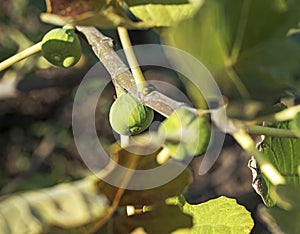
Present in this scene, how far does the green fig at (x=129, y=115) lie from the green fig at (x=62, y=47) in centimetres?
12

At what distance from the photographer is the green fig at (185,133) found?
2.04 feet

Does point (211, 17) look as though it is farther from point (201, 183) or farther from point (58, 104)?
point (58, 104)

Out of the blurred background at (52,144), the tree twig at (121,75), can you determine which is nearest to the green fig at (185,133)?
the tree twig at (121,75)

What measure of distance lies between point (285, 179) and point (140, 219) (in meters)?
0.15

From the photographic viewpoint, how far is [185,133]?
64 centimetres

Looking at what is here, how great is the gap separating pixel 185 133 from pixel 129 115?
0.10 metres

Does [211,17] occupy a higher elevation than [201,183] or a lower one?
higher

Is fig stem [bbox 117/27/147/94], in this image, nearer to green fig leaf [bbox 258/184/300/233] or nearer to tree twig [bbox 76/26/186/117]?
tree twig [bbox 76/26/186/117]

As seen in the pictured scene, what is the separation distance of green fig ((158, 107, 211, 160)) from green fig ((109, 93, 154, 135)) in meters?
0.07

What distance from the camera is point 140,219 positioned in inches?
27.5

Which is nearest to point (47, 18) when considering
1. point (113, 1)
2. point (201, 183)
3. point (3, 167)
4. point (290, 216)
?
point (113, 1)

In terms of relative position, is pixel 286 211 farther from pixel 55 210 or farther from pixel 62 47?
pixel 62 47

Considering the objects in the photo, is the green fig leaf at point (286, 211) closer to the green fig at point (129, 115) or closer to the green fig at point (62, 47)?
the green fig at point (129, 115)

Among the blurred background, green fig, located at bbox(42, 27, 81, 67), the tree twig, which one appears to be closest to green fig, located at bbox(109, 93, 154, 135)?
the tree twig
